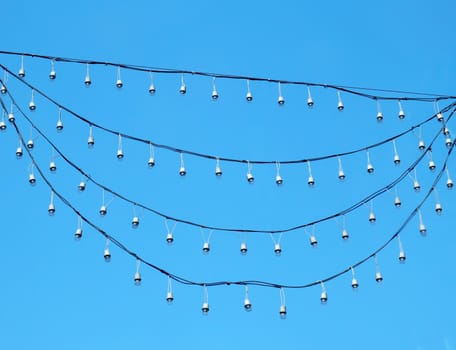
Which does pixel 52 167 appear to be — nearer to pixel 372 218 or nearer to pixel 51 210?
pixel 51 210

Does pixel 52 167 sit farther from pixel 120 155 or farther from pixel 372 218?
pixel 372 218

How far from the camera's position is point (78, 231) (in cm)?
1184

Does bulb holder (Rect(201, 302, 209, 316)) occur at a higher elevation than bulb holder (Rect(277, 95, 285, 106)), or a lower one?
lower

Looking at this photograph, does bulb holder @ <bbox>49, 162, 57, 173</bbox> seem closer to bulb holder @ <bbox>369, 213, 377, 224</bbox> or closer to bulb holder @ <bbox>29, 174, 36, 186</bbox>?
bulb holder @ <bbox>29, 174, 36, 186</bbox>

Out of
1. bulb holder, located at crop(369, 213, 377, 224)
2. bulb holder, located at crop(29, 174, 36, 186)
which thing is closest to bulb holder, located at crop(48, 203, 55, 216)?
bulb holder, located at crop(29, 174, 36, 186)

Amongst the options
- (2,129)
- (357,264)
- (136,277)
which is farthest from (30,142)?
(357,264)

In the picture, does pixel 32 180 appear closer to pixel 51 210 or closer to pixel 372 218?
pixel 51 210

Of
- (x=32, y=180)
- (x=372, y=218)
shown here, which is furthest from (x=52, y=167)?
(x=372, y=218)

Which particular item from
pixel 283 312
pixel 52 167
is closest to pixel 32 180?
pixel 52 167

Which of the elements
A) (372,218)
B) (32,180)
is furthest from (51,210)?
(372,218)

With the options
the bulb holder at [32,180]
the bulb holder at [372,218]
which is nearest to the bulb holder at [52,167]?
the bulb holder at [32,180]

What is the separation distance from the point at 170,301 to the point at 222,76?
2.24m

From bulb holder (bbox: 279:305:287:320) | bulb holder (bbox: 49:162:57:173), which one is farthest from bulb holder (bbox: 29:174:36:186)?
bulb holder (bbox: 279:305:287:320)

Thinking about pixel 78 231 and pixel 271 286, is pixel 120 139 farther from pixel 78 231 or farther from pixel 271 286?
pixel 271 286
